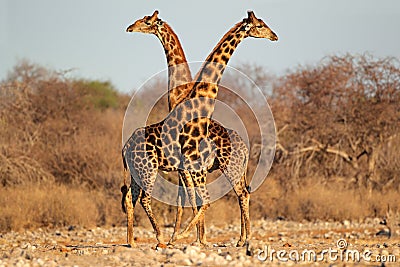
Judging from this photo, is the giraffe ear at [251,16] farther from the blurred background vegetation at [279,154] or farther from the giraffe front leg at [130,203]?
the blurred background vegetation at [279,154]

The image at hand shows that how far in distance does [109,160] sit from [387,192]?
7.78 meters

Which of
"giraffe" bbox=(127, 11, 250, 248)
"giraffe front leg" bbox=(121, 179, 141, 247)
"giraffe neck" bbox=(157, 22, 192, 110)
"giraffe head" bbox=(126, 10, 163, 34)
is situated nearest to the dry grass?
"giraffe front leg" bbox=(121, 179, 141, 247)

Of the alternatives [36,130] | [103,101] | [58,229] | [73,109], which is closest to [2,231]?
[58,229]

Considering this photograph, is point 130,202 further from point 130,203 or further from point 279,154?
point 279,154

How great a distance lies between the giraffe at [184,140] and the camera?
9.63 meters

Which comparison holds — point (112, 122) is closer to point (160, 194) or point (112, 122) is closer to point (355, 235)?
point (160, 194)

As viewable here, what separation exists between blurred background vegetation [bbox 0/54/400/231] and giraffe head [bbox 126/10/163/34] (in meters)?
7.00

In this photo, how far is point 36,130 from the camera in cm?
2105

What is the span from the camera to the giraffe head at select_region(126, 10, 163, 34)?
10.0 meters
